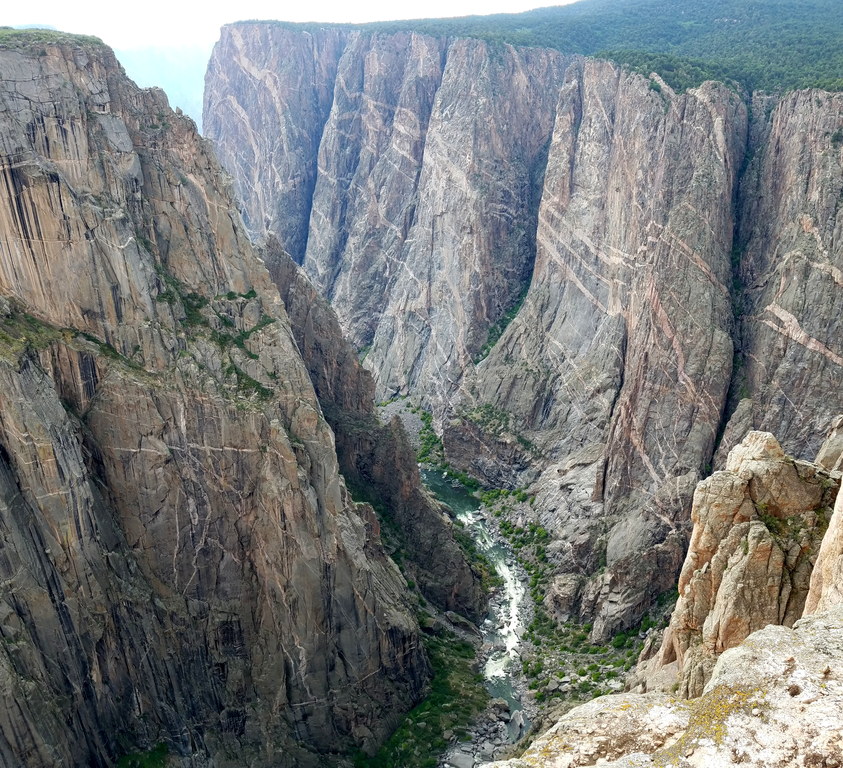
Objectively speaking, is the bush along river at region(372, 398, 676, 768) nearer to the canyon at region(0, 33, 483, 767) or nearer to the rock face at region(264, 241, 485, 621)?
the canyon at region(0, 33, 483, 767)

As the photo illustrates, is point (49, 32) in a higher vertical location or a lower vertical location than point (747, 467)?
higher

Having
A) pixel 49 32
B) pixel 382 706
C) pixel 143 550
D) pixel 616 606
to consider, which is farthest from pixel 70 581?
pixel 616 606

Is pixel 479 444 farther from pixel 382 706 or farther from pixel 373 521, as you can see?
pixel 382 706

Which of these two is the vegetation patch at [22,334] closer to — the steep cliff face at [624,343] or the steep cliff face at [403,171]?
the steep cliff face at [624,343]

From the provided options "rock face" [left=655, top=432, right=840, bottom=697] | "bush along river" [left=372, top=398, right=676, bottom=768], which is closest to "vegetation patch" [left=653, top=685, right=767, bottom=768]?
"rock face" [left=655, top=432, right=840, bottom=697]

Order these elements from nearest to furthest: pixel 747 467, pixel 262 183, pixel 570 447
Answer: pixel 747 467, pixel 570 447, pixel 262 183

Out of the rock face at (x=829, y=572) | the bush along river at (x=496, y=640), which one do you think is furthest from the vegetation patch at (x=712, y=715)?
the bush along river at (x=496, y=640)

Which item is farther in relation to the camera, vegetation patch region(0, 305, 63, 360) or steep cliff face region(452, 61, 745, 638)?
steep cliff face region(452, 61, 745, 638)
